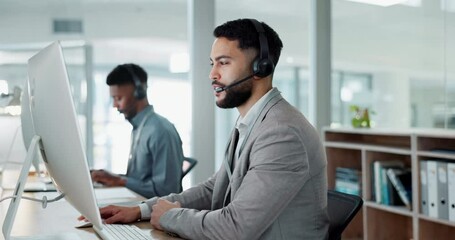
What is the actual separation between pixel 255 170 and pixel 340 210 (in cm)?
40

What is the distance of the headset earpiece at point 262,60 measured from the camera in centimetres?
172

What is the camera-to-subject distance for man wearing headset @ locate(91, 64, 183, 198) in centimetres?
274

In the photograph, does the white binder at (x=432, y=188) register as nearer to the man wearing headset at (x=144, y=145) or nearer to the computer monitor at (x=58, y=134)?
the man wearing headset at (x=144, y=145)

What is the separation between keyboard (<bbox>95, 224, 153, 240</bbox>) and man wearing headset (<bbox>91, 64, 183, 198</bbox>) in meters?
1.09

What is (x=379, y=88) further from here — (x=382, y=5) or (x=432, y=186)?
(x=432, y=186)

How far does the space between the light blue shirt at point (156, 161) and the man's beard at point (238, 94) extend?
1.09 meters

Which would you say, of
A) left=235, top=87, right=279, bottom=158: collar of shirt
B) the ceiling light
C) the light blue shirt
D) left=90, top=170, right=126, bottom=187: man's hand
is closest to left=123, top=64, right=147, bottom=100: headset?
the light blue shirt

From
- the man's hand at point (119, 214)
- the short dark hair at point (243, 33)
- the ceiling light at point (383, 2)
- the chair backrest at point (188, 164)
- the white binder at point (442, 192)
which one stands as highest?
the ceiling light at point (383, 2)

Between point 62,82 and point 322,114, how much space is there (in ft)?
12.1

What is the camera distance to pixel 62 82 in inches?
45.9

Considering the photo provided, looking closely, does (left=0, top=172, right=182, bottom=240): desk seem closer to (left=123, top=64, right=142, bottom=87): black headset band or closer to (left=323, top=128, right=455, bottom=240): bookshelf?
(left=123, top=64, right=142, bottom=87): black headset band

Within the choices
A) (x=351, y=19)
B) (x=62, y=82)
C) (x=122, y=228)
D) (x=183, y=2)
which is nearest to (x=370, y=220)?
(x=351, y=19)

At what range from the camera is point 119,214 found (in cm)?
167

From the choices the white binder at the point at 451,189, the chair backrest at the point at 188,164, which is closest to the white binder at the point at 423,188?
the white binder at the point at 451,189
